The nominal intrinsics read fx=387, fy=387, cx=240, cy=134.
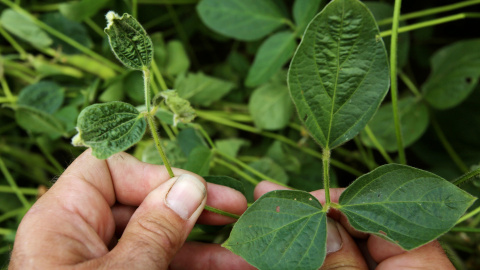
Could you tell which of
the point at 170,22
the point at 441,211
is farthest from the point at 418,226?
the point at 170,22

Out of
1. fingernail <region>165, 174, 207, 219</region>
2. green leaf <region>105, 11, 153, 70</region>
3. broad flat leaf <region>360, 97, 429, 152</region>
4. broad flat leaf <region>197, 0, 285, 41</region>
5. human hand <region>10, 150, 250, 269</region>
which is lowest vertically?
human hand <region>10, 150, 250, 269</region>

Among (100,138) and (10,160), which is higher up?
(100,138)

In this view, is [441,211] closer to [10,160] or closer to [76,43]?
[76,43]

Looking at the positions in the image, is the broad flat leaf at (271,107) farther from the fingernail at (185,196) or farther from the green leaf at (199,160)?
the fingernail at (185,196)

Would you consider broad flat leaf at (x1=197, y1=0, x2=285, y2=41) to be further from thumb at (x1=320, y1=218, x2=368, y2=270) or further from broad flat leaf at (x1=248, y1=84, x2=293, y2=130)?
thumb at (x1=320, y1=218, x2=368, y2=270)

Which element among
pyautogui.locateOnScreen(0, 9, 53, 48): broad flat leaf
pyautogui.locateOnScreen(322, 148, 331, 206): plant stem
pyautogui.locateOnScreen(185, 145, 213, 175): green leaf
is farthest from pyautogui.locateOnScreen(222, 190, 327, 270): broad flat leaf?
pyautogui.locateOnScreen(0, 9, 53, 48): broad flat leaf

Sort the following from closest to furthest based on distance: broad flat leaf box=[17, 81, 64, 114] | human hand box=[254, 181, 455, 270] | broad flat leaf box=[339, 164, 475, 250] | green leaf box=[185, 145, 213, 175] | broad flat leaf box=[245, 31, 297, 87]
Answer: broad flat leaf box=[339, 164, 475, 250], human hand box=[254, 181, 455, 270], green leaf box=[185, 145, 213, 175], broad flat leaf box=[245, 31, 297, 87], broad flat leaf box=[17, 81, 64, 114]

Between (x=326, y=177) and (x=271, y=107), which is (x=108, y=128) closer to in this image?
(x=326, y=177)
